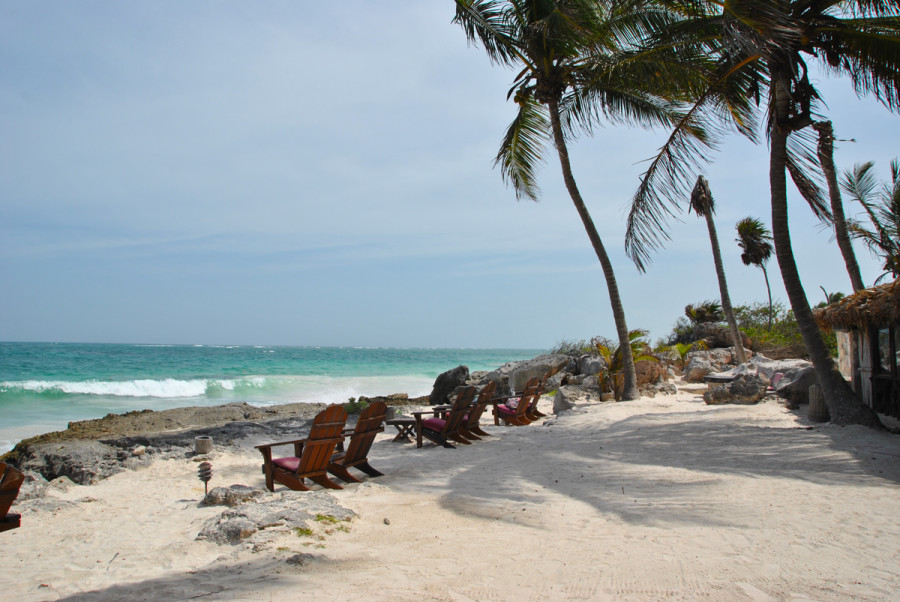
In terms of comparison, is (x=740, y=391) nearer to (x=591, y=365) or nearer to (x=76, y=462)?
(x=591, y=365)

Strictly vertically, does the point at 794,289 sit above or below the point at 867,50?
below

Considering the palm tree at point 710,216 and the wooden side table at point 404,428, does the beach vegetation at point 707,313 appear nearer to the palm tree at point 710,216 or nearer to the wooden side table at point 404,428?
the palm tree at point 710,216

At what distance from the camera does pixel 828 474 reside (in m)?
5.07

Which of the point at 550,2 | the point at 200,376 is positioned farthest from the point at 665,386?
the point at 200,376

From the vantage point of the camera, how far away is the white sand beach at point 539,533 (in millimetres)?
2938

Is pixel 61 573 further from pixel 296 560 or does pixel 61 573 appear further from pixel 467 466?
pixel 467 466

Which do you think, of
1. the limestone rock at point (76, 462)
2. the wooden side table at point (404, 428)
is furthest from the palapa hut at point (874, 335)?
the limestone rock at point (76, 462)

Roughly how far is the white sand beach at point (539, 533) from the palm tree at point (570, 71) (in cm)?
587

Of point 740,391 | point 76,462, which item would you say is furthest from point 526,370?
point 76,462

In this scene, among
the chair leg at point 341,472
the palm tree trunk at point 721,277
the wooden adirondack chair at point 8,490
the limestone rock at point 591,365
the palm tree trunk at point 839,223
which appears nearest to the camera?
the wooden adirondack chair at point 8,490

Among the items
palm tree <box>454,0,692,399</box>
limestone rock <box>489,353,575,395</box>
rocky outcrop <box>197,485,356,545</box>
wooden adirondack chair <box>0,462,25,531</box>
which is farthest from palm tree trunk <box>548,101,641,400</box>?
wooden adirondack chair <box>0,462,25,531</box>

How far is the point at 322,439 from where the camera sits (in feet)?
18.6

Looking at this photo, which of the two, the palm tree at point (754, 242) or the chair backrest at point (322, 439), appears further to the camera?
the palm tree at point (754, 242)

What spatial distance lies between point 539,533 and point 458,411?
4390mm
